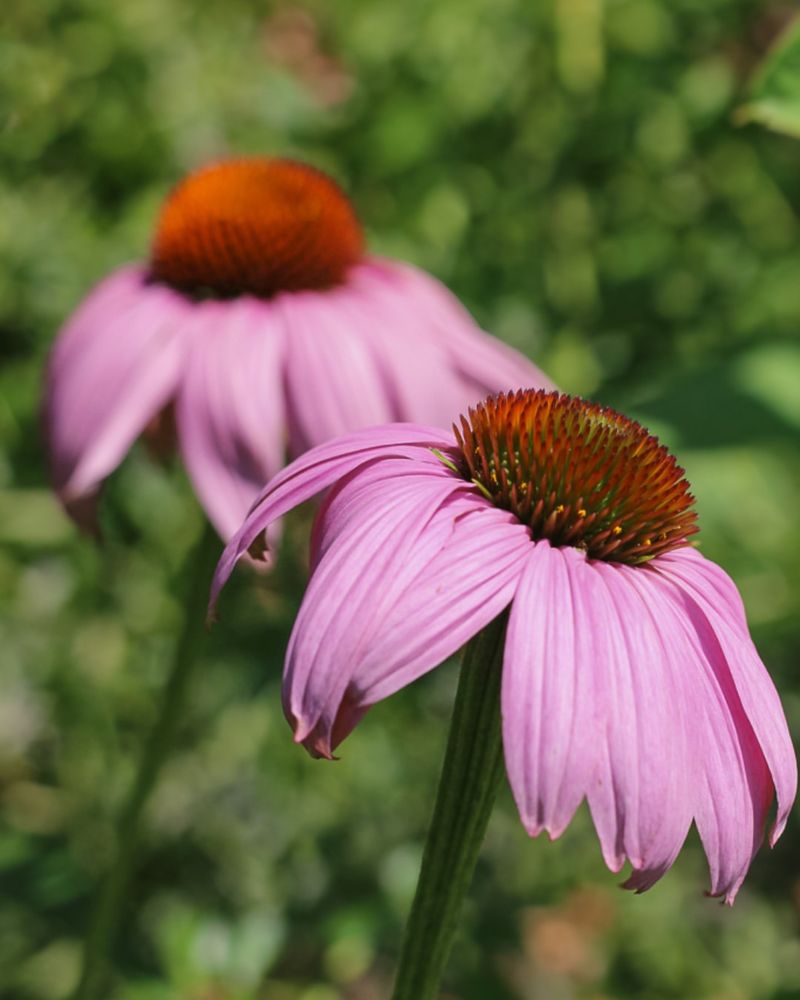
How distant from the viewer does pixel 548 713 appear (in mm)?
457

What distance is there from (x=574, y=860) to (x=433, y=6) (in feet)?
3.90

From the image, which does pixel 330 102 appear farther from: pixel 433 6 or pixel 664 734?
pixel 664 734

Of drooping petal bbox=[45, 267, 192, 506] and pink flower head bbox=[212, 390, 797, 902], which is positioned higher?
pink flower head bbox=[212, 390, 797, 902]

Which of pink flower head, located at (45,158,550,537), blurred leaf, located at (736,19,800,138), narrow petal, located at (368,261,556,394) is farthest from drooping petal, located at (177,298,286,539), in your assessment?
blurred leaf, located at (736,19,800,138)

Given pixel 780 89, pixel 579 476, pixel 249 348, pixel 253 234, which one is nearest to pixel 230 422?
pixel 249 348

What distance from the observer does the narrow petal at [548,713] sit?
45cm

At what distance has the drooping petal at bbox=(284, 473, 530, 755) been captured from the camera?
0.46m

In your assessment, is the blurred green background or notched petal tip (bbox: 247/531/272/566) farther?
the blurred green background

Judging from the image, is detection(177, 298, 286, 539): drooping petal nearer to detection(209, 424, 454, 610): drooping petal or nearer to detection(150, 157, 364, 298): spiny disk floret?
detection(150, 157, 364, 298): spiny disk floret

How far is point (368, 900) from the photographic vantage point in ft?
4.16

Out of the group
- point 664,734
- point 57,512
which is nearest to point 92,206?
point 57,512

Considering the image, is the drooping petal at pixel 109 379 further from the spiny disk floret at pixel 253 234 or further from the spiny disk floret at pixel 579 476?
the spiny disk floret at pixel 579 476

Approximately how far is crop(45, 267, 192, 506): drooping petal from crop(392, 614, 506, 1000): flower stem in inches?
14.6

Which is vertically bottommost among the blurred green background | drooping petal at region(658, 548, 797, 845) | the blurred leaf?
the blurred green background
